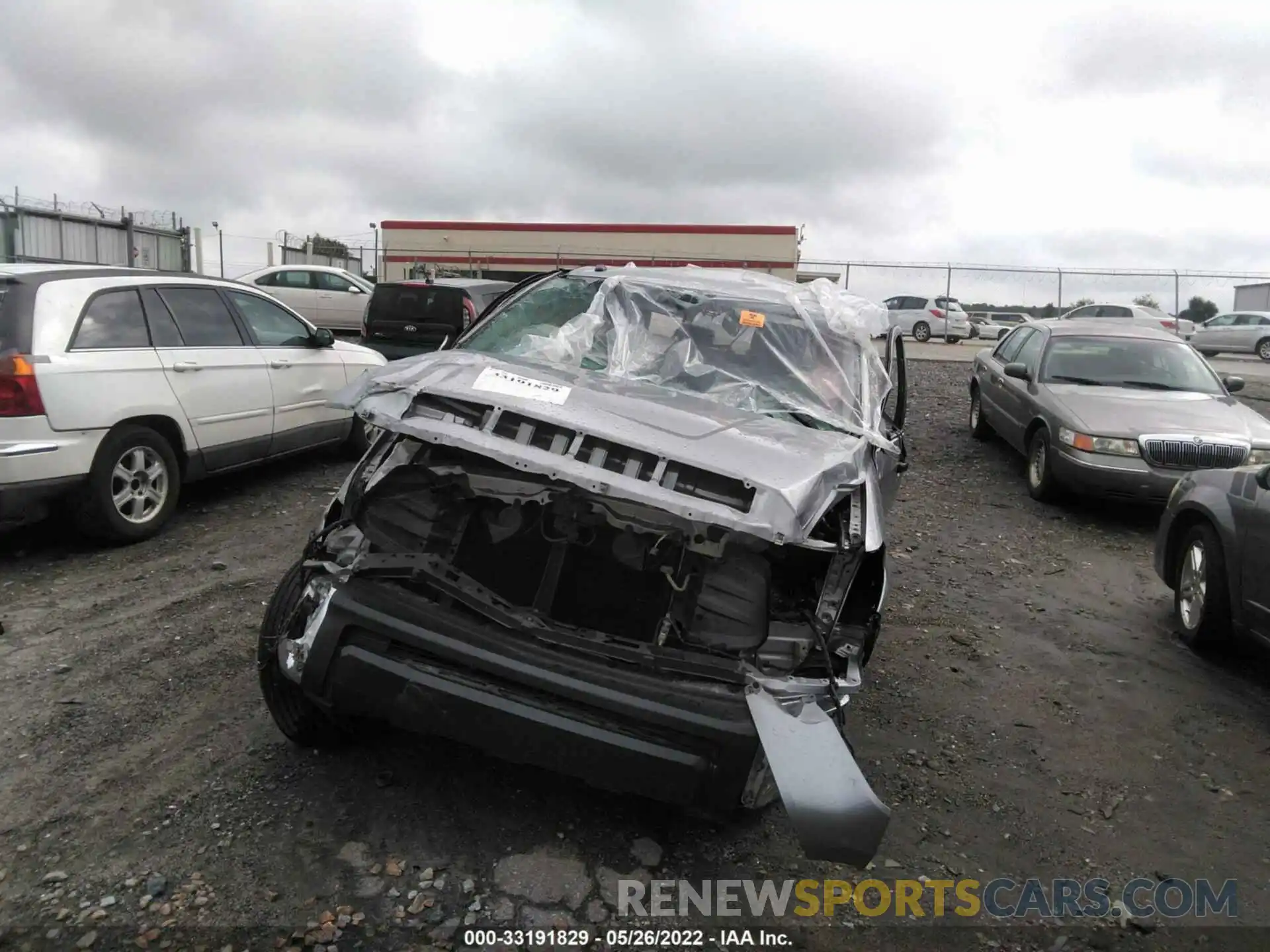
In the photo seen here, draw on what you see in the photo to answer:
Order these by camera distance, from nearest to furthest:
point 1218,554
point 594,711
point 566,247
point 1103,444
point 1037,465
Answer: point 594,711
point 1218,554
point 1103,444
point 1037,465
point 566,247

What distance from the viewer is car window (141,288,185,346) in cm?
581

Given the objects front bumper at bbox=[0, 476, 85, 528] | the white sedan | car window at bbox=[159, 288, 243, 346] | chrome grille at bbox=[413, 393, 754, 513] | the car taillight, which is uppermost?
the white sedan

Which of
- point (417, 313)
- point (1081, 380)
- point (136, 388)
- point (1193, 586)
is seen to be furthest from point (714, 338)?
point (417, 313)

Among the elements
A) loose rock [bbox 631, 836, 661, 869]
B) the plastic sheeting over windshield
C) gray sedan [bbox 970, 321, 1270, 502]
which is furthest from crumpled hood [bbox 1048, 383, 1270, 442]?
loose rock [bbox 631, 836, 661, 869]

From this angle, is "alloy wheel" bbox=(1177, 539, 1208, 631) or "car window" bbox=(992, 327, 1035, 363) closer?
"alloy wheel" bbox=(1177, 539, 1208, 631)

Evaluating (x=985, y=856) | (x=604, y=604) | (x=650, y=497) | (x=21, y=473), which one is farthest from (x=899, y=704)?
(x=21, y=473)

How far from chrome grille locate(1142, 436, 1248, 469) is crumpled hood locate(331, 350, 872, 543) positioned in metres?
4.68

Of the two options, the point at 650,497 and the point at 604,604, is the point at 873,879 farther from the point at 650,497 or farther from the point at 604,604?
the point at 650,497

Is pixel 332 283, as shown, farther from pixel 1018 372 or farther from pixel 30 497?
pixel 30 497

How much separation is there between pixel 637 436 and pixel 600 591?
577 millimetres

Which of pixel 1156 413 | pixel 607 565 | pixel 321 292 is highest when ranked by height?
pixel 321 292

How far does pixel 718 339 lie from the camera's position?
167 inches

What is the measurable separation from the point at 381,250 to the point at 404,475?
27.2 meters

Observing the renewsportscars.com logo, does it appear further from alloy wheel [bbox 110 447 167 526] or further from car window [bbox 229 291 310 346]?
car window [bbox 229 291 310 346]
